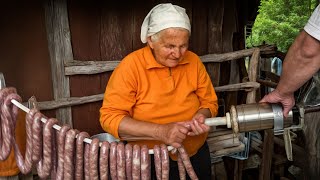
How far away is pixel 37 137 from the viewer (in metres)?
2.40

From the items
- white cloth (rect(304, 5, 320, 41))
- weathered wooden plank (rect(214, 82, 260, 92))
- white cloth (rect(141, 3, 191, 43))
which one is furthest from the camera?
weathered wooden plank (rect(214, 82, 260, 92))

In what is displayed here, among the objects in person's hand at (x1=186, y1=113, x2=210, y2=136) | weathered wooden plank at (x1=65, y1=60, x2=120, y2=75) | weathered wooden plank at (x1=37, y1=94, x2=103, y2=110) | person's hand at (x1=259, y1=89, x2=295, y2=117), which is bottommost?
weathered wooden plank at (x1=37, y1=94, x2=103, y2=110)

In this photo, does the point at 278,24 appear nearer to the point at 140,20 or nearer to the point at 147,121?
the point at 140,20

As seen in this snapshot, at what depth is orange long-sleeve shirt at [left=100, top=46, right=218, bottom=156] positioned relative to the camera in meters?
2.69

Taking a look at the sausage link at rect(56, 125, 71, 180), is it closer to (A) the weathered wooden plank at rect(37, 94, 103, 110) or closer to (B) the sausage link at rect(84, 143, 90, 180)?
(B) the sausage link at rect(84, 143, 90, 180)

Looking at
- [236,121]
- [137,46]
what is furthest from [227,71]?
[236,121]

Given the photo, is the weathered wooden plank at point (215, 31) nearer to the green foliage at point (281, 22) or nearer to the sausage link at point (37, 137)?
the sausage link at point (37, 137)

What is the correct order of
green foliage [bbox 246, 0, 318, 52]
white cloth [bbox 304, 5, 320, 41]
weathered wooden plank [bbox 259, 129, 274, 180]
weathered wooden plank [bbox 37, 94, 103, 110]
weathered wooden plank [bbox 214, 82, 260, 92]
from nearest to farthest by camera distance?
1. white cloth [bbox 304, 5, 320, 41]
2. weathered wooden plank [bbox 37, 94, 103, 110]
3. weathered wooden plank [bbox 214, 82, 260, 92]
4. weathered wooden plank [bbox 259, 129, 274, 180]
5. green foliage [bbox 246, 0, 318, 52]

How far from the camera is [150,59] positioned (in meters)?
2.77

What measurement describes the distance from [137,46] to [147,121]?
1.38 meters

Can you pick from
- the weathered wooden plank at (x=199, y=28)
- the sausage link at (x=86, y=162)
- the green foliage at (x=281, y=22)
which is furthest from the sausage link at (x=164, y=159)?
the green foliage at (x=281, y=22)

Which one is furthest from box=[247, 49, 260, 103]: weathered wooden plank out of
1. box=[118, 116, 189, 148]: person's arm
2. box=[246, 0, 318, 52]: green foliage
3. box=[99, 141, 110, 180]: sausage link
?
box=[246, 0, 318, 52]: green foliage

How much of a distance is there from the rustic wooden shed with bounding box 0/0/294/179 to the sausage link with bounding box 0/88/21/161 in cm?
103

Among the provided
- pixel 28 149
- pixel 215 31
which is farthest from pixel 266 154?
pixel 28 149
